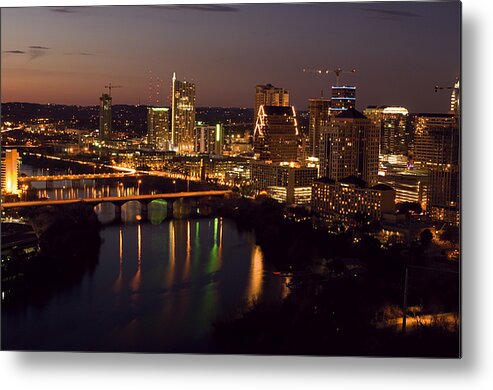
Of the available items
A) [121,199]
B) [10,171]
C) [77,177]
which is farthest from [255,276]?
[121,199]

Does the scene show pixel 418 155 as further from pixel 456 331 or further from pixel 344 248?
pixel 456 331

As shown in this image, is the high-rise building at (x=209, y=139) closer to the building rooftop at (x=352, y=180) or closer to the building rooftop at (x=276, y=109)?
the building rooftop at (x=276, y=109)

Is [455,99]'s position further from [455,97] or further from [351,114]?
[351,114]

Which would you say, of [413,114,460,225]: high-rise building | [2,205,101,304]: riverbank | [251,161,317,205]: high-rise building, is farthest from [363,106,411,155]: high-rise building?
[2,205,101,304]: riverbank

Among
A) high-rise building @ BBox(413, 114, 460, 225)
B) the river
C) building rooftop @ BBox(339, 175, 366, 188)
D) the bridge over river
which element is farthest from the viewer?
the bridge over river

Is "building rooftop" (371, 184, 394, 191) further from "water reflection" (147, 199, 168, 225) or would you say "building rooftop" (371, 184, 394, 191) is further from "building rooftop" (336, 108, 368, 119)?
"water reflection" (147, 199, 168, 225)
